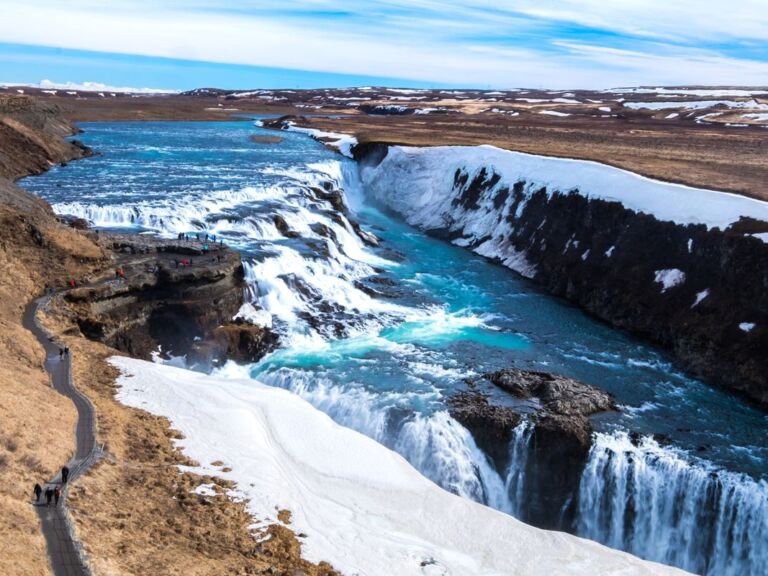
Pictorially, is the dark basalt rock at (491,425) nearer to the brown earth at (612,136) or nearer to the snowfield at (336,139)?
the brown earth at (612,136)

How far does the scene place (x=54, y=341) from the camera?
24.9 meters

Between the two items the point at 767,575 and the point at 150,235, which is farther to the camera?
the point at 150,235

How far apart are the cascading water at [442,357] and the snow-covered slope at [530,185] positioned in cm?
661

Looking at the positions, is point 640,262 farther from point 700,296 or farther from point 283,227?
point 283,227

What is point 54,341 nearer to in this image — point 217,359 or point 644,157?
point 217,359

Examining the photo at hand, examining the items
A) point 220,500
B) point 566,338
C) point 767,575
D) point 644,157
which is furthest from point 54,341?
point 644,157

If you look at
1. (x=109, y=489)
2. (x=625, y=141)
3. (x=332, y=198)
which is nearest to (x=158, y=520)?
(x=109, y=489)

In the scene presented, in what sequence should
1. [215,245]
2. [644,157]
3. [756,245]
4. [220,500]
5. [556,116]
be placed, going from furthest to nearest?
[556,116] → [644,157] → [215,245] → [756,245] → [220,500]

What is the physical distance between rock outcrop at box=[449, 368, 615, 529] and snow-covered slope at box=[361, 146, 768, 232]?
1627cm

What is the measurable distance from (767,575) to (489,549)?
357 inches

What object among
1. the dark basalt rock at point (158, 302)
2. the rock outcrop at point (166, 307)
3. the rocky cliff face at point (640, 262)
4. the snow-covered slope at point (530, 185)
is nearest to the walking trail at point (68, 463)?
the dark basalt rock at point (158, 302)

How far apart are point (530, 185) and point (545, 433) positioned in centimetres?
3188

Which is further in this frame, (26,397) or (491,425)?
(491,425)

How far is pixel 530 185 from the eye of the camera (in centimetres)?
5128
